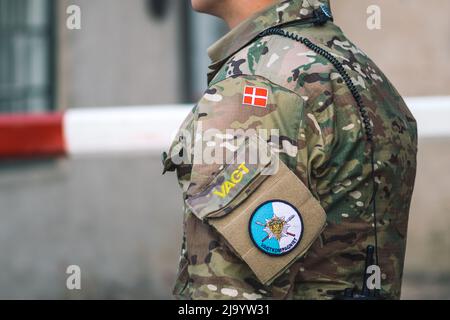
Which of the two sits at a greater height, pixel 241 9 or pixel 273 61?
pixel 241 9

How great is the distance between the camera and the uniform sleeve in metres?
1.89

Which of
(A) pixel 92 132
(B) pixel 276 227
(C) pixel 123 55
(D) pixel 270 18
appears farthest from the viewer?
(C) pixel 123 55

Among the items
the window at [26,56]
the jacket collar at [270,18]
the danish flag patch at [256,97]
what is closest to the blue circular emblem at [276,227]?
the danish flag patch at [256,97]

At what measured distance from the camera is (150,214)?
7.00m

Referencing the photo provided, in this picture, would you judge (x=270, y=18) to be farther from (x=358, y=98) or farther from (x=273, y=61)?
(x=358, y=98)

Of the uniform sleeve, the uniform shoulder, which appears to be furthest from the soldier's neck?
the uniform sleeve

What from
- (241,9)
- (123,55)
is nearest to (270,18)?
(241,9)

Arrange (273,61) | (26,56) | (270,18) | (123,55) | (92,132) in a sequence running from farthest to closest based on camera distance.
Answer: (26,56), (123,55), (92,132), (270,18), (273,61)

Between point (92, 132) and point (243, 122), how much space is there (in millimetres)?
3024

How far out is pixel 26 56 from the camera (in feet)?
24.5

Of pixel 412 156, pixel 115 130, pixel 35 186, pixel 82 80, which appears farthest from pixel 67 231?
pixel 412 156

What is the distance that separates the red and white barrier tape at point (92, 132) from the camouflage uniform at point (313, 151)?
261 cm

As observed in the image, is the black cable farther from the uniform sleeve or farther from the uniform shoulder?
the uniform sleeve

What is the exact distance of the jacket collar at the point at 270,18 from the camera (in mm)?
2125
